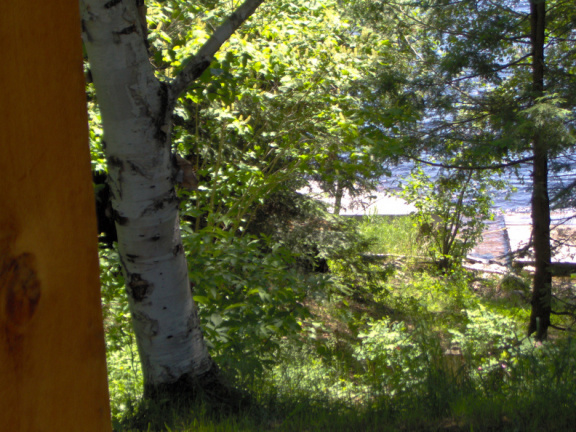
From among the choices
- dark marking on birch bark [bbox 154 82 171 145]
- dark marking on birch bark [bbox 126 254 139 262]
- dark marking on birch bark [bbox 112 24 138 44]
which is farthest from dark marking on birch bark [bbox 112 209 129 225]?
dark marking on birch bark [bbox 112 24 138 44]

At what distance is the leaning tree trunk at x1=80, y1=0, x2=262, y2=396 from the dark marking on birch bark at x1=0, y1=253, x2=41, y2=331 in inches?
69.1

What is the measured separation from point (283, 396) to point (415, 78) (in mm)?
4707

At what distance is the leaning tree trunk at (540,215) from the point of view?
19.9 feet

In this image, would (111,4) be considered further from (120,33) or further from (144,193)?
(144,193)

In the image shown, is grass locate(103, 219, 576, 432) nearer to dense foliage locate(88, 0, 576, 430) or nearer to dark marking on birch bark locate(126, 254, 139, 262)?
dense foliage locate(88, 0, 576, 430)

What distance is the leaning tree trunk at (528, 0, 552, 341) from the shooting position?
607cm

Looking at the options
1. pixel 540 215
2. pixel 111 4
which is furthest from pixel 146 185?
pixel 540 215

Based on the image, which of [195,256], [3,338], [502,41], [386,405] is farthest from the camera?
[502,41]

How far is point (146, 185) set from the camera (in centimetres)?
265

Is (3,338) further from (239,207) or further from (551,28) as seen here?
(551,28)

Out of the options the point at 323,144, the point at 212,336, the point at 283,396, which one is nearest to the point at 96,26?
the point at 212,336

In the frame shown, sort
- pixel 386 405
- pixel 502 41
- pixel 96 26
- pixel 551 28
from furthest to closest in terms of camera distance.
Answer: pixel 551 28 → pixel 502 41 → pixel 386 405 → pixel 96 26

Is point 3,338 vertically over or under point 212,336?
over

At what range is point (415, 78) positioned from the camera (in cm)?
653
